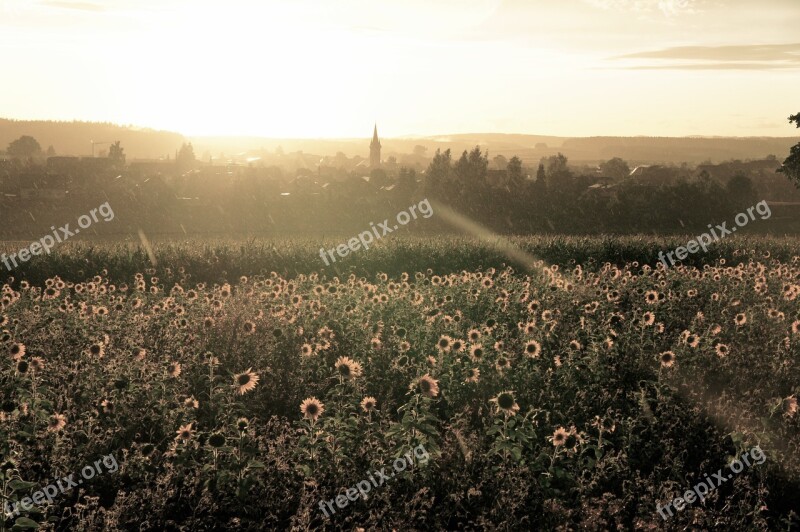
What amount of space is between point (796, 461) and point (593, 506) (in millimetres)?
2498

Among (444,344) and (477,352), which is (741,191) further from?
(444,344)

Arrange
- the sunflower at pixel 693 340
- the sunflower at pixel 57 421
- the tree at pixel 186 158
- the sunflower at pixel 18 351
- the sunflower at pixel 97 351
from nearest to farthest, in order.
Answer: the sunflower at pixel 57 421 → the sunflower at pixel 18 351 → the sunflower at pixel 97 351 → the sunflower at pixel 693 340 → the tree at pixel 186 158

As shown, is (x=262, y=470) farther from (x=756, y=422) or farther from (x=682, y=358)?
(x=682, y=358)

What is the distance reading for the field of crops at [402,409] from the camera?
628 centimetres

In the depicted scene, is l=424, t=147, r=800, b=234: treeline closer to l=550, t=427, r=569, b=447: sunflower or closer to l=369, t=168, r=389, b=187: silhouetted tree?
l=369, t=168, r=389, b=187: silhouetted tree

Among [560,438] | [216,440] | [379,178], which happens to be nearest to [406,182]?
[379,178]

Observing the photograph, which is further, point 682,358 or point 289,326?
point 289,326

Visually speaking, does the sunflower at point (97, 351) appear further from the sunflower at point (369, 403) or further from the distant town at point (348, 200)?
the distant town at point (348, 200)

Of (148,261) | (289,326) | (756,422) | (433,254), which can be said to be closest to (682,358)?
(756,422)

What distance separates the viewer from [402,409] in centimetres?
801

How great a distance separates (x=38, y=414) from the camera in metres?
7.71

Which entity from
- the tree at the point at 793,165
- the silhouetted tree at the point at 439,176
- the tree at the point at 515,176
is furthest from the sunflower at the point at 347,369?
the silhouetted tree at the point at 439,176

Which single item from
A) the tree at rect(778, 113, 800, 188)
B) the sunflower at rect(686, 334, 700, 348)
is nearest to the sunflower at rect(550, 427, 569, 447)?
the sunflower at rect(686, 334, 700, 348)

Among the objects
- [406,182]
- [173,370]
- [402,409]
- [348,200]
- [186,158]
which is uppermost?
[186,158]
